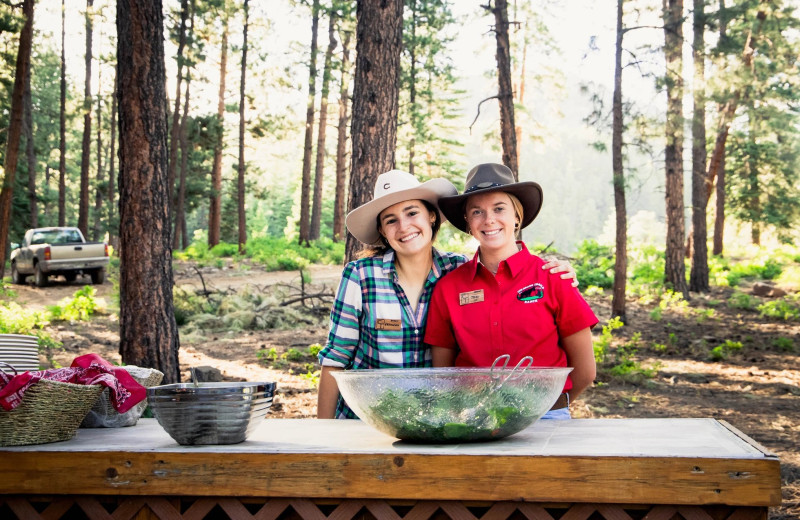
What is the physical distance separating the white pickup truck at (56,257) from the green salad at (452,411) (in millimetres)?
19828

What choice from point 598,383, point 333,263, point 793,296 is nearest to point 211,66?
point 333,263

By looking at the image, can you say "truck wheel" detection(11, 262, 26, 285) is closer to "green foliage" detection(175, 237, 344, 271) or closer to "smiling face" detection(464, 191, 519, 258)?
"green foliage" detection(175, 237, 344, 271)

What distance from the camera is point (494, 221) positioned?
136 inches

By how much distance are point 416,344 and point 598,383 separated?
6.64 meters

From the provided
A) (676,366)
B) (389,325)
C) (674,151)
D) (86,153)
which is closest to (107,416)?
(389,325)

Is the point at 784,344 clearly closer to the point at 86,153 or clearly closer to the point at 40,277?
the point at 40,277

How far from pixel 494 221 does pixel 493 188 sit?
157 millimetres

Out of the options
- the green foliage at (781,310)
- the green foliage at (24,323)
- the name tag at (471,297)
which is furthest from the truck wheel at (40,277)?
the name tag at (471,297)

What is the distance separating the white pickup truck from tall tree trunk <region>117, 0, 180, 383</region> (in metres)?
14.5

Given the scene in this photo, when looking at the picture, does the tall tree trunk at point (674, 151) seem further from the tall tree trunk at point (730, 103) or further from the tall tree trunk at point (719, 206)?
the tall tree trunk at point (719, 206)

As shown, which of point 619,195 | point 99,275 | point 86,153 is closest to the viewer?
point 619,195

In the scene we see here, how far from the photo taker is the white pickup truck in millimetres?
20281

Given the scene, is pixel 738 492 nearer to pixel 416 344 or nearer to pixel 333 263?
pixel 416 344

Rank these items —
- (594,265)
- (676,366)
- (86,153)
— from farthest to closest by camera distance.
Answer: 1. (86,153)
2. (594,265)
3. (676,366)
